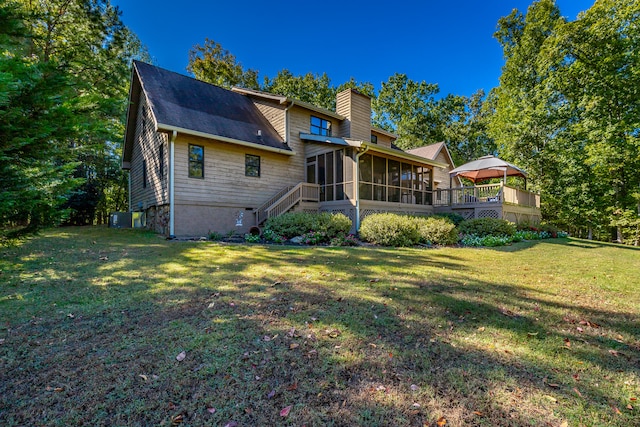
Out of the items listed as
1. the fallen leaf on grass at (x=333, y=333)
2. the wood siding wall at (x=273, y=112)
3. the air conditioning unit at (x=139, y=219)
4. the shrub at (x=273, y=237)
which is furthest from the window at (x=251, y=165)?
the fallen leaf on grass at (x=333, y=333)

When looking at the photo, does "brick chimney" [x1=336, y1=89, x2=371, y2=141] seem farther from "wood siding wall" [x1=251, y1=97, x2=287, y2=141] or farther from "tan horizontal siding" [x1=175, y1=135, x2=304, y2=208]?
"tan horizontal siding" [x1=175, y1=135, x2=304, y2=208]

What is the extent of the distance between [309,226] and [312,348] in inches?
308

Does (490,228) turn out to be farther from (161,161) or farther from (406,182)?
(161,161)

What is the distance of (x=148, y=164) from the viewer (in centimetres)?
1386

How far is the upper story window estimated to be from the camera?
15623mm

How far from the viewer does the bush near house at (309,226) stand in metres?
10.6

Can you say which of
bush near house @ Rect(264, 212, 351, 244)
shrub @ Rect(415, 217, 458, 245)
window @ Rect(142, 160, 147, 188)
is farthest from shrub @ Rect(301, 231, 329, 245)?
window @ Rect(142, 160, 147, 188)

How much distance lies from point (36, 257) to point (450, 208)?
55.9 ft

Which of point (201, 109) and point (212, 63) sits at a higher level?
point (212, 63)

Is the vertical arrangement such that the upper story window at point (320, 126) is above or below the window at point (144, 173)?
above

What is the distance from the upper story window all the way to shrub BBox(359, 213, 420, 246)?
701cm

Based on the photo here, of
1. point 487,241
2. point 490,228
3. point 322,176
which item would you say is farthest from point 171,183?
point 490,228

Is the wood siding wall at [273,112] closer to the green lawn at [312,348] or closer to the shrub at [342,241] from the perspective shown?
the shrub at [342,241]

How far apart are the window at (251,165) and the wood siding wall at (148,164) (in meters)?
3.14
